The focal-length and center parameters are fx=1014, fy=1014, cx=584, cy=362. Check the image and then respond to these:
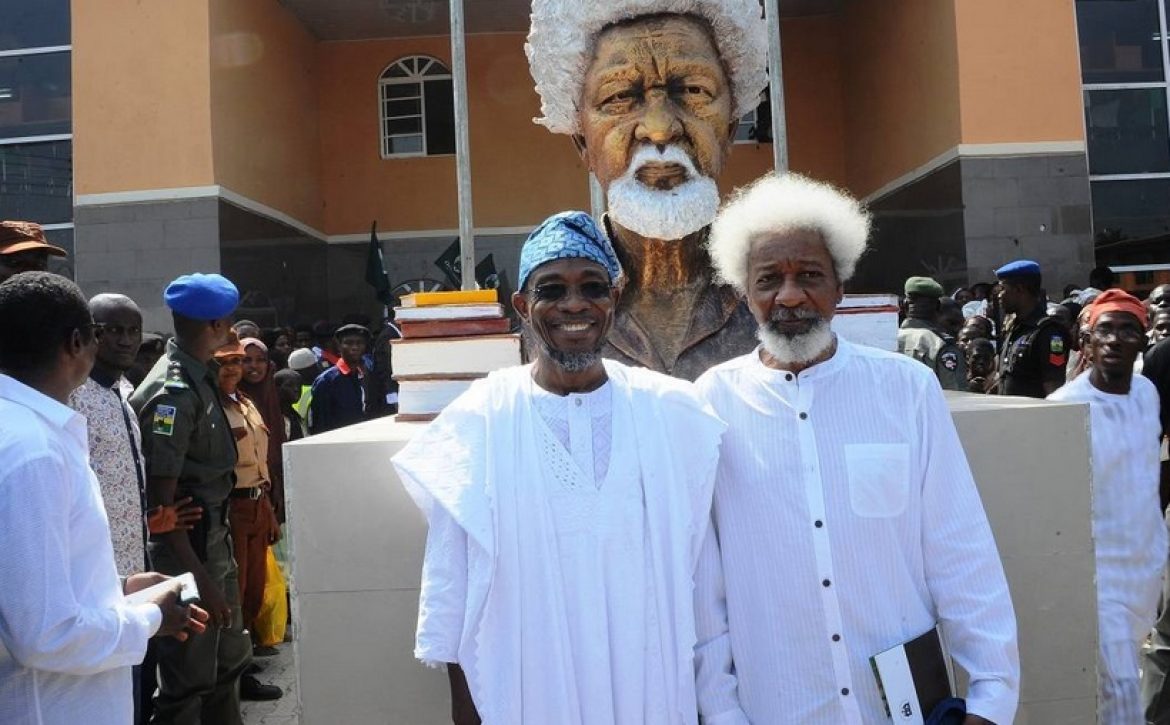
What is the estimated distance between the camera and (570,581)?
1.93 metres

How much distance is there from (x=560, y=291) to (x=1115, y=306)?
238cm

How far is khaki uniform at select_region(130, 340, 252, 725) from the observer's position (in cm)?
354

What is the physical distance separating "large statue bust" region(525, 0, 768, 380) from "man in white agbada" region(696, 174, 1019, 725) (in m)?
0.89

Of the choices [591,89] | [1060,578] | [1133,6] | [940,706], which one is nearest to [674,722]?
[940,706]

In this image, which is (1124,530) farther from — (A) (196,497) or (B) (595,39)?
(A) (196,497)

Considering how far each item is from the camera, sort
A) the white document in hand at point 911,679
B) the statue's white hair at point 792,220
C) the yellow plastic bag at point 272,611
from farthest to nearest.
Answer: the yellow plastic bag at point 272,611 → the statue's white hair at point 792,220 → the white document in hand at point 911,679

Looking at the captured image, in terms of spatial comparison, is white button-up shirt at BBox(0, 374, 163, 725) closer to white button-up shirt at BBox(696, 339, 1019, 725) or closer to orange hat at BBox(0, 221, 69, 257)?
white button-up shirt at BBox(696, 339, 1019, 725)

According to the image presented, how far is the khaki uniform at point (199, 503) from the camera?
3541mm

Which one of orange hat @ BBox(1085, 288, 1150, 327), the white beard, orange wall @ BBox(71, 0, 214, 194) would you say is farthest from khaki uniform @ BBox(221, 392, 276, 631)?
orange wall @ BBox(71, 0, 214, 194)

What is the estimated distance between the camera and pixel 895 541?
1.91 meters

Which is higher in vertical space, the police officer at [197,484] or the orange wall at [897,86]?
the orange wall at [897,86]

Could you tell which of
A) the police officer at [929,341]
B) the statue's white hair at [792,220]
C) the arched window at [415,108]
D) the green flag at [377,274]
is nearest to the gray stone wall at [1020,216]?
the police officer at [929,341]

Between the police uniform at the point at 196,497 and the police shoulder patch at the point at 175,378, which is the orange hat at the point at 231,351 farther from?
the police shoulder patch at the point at 175,378

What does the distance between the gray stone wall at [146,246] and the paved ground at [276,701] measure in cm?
624
